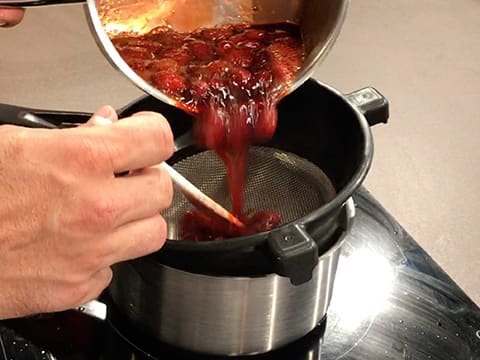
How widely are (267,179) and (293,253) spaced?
42cm

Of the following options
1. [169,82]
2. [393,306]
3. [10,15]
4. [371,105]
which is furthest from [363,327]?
[10,15]

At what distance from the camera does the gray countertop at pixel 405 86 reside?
1297 millimetres

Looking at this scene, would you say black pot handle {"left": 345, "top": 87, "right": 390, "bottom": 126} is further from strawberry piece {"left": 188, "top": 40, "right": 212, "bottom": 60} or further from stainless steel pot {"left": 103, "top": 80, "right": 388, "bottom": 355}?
strawberry piece {"left": 188, "top": 40, "right": 212, "bottom": 60}

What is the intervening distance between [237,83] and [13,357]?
44 cm

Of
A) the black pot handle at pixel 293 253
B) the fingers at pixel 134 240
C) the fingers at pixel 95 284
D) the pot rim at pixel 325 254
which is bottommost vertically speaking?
the pot rim at pixel 325 254

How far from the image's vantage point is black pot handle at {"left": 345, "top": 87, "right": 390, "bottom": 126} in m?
0.96

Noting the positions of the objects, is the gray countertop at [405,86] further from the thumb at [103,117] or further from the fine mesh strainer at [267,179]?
the thumb at [103,117]

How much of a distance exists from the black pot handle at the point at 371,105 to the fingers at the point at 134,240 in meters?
0.38

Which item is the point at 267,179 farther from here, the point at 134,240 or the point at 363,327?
the point at 134,240

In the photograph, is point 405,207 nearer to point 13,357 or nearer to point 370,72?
point 370,72

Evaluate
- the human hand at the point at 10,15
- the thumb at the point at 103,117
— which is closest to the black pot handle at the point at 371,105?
the thumb at the point at 103,117

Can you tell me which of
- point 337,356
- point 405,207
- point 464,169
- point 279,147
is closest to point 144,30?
point 279,147

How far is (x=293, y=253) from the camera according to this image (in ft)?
2.30

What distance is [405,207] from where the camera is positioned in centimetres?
131
